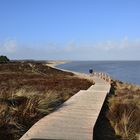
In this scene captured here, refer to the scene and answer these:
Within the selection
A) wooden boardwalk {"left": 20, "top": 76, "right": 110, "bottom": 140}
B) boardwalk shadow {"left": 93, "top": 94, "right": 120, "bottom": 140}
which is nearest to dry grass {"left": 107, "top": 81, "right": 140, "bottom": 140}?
boardwalk shadow {"left": 93, "top": 94, "right": 120, "bottom": 140}

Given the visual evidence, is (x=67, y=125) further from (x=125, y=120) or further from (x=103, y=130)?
(x=125, y=120)

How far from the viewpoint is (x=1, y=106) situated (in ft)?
37.0

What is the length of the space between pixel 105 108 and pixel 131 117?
10.3 feet

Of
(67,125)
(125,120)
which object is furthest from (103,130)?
(67,125)

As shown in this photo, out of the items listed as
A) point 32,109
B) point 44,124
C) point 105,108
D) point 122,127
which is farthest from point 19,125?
point 105,108

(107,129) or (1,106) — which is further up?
(1,106)

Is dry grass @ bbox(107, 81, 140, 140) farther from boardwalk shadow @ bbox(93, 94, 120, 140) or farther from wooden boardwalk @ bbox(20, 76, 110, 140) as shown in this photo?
wooden boardwalk @ bbox(20, 76, 110, 140)

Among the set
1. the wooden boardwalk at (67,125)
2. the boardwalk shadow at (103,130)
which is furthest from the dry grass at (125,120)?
the wooden boardwalk at (67,125)

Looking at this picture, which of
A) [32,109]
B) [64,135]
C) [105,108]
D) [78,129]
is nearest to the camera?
[64,135]

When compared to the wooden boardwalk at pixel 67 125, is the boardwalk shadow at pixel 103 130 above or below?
below

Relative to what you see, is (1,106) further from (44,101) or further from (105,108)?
(105,108)

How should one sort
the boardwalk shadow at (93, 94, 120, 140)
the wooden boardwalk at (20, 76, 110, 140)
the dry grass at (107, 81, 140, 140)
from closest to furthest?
the wooden boardwalk at (20, 76, 110, 140), the boardwalk shadow at (93, 94, 120, 140), the dry grass at (107, 81, 140, 140)

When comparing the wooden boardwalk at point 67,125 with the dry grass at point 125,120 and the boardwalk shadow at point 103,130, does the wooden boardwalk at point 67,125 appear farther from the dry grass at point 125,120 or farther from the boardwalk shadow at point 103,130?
the dry grass at point 125,120

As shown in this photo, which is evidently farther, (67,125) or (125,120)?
(125,120)
